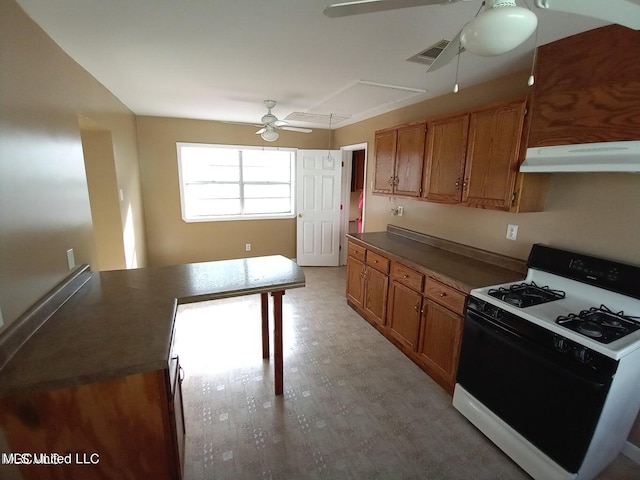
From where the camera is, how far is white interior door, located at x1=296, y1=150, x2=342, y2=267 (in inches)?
196

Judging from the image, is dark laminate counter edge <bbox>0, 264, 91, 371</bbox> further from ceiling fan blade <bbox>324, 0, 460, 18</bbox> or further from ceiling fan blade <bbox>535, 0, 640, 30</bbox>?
ceiling fan blade <bbox>535, 0, 640, 30</bbox>

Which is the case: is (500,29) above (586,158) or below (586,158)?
above

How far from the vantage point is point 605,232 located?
70.4 inches

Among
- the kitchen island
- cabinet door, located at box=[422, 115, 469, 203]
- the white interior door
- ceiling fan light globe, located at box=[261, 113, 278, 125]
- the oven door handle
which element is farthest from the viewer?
the white interior door

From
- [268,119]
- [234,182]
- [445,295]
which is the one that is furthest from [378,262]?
[234,182]

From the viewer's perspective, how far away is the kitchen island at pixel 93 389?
1.08m

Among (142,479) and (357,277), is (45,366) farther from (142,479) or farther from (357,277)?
(357,277)

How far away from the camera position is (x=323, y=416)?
201 cm

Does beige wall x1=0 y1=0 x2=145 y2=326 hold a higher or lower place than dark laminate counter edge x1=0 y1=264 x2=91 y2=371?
higher

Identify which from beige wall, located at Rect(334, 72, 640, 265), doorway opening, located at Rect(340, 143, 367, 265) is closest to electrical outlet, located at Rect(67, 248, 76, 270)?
beige wall, located at Rect(334, 72, 640, 265)

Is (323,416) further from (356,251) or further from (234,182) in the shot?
(234,182)

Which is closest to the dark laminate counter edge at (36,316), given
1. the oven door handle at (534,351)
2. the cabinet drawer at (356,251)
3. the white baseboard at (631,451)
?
the oven door handle at (534,351)

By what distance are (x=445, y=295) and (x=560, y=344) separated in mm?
776

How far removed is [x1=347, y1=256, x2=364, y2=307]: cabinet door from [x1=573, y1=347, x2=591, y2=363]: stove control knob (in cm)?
207
